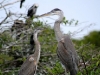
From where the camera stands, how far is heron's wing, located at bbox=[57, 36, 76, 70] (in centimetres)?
770

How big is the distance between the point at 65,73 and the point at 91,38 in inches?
405

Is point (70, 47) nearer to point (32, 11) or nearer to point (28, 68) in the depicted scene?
point (28, 68)

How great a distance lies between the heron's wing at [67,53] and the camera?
7.70m

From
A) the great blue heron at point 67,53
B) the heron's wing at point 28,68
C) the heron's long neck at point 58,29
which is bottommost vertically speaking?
the heron's wing at point 28,68

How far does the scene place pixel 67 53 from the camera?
787cm

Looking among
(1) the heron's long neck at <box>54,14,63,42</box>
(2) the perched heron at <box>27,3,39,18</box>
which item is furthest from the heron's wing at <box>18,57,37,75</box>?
(2) the perched heron at <box>27,3,39,18</box>

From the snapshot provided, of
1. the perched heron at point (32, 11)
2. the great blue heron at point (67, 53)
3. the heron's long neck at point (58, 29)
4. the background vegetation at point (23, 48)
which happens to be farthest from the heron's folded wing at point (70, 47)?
the perched heron at point (32, 11)

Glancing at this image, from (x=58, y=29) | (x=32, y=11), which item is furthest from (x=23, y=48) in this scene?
(x=32, y=11)

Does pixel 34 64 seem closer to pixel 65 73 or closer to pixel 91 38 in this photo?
pixel 65 73

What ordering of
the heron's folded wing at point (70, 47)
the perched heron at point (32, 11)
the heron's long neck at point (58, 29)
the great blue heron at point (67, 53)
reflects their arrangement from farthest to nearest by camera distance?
the perched heron at point (32, 11) → the heron's long neck at point (58, 29) → the heron's folded wing at point (70, 47) → the great blue heron at point (67, 53)

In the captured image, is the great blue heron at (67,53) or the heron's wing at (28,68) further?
the heron's wing at (28,68)

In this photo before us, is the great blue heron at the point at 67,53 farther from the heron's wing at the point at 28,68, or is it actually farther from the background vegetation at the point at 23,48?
the background vegetation at the point at 23,48

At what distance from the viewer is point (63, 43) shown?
802 centimetres

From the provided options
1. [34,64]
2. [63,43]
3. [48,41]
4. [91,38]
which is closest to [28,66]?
[34,64]
